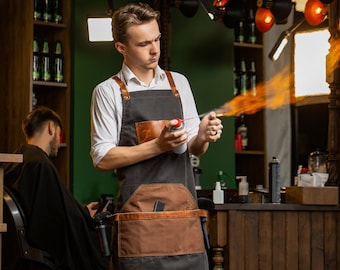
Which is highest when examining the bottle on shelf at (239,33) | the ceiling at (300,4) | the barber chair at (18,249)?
the ceiling at (300,4)

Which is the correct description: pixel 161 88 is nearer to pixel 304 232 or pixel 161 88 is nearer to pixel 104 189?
pixel 304 232

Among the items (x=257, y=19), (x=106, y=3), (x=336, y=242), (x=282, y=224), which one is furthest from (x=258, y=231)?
(x=106, y=3)

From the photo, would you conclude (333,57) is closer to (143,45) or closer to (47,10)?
(143,45)

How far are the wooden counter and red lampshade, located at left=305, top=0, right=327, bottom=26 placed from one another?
2.04 meters

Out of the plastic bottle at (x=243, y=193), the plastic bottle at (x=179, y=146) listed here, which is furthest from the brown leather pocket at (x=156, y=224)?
the plastic bottle at (x=243, y=193)

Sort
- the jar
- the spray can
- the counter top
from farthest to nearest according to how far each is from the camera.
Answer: the jar
the spray can
the counter top

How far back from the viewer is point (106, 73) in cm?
680

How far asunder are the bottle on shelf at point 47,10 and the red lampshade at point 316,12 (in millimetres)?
2176

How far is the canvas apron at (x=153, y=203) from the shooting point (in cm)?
284

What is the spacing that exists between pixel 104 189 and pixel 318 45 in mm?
2148

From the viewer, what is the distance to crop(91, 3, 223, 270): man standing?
2.84m

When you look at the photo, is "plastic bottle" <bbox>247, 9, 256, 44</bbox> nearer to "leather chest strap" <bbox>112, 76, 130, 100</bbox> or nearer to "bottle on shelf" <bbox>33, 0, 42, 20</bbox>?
"bottle on shelf" <bbox>33, 0, 42, 20</bbox>

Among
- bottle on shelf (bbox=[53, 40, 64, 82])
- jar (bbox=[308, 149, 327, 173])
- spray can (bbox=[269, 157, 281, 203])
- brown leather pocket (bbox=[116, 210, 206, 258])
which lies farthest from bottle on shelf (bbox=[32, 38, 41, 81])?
brown leather pocket (bbox=[116, 210, 206, 258])

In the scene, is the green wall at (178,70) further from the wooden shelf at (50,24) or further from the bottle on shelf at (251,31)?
the bottle on shelf at (251,31)
